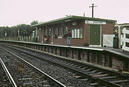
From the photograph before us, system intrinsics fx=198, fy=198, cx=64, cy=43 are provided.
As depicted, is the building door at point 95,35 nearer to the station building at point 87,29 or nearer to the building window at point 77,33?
the station building at point 87,29

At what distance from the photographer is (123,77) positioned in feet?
27.3

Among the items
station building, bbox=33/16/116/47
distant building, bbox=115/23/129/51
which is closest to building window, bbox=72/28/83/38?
station building, bbox=33/16/116/47

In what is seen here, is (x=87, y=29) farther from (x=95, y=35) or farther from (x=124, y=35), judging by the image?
(x=124, y=35)

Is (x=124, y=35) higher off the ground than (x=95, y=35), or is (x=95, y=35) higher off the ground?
(x=95, y=35)

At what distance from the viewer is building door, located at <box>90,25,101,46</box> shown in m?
21.3

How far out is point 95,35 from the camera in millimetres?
21625

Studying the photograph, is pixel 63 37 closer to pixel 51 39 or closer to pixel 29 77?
pixel 51 39

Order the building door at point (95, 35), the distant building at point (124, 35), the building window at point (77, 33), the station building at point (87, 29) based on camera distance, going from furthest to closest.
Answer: the building door at point (95, 35)
the building window at point (77, 33)
the station building at point (87, 29)
the distant building at point (124, 35)

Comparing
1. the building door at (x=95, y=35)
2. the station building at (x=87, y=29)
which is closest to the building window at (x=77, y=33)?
the station building at (x=87, y=29)

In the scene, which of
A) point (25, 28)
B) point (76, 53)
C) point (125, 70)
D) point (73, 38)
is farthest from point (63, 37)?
point (25, 28)

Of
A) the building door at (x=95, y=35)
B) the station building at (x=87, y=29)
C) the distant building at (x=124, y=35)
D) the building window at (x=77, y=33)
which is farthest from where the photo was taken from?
the building door at (x=95, y=35)

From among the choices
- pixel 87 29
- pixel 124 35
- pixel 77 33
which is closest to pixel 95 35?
pixel 87 29

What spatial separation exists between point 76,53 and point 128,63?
21.8 feet

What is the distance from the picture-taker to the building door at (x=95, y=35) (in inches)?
839
